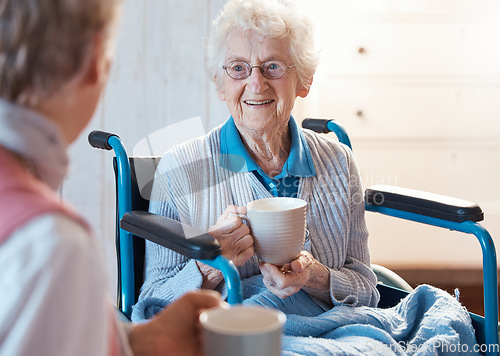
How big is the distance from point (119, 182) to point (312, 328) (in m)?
0.59

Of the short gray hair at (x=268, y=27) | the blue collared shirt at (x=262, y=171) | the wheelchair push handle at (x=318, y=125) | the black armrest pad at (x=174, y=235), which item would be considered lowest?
the black armrest pad at (x=174, y=235)

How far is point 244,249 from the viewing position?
1157 mm

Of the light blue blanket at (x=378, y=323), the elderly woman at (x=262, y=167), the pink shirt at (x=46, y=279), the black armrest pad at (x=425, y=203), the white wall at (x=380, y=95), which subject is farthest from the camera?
the white wall at (x=380, y=95)

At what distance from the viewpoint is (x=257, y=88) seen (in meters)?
1.47

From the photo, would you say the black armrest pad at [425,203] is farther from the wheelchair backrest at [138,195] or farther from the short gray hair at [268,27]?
the wheelchair backrest at [138,195]

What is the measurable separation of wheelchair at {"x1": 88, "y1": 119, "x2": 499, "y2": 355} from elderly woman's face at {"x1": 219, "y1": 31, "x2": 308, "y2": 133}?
0.28 metres

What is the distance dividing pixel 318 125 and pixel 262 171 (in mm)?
367

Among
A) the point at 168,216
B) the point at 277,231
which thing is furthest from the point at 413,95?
the point at 277,231

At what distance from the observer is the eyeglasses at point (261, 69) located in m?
1.49

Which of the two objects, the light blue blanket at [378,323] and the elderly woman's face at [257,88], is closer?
the light blue blanket at [378,323]

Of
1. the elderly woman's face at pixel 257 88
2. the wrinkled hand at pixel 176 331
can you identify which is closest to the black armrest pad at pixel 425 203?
the elderly woman's face at pixel 257 88

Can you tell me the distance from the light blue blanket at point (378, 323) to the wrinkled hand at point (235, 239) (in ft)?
0.57

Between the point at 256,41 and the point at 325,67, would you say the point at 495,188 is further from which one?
the point at 256,41

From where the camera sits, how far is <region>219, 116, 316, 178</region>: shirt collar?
1.48m
